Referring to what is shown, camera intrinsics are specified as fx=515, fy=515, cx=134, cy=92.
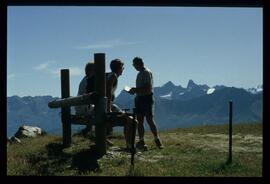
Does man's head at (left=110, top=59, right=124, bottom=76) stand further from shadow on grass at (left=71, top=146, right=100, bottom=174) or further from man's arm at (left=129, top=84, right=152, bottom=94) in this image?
shadow on grass at (left=71, top=146, right=100, bottom=174)

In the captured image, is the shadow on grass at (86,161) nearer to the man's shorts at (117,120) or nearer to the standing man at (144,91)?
the man's shorts at (117,120)

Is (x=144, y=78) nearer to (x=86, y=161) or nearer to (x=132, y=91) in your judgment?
(x=132, y=91)

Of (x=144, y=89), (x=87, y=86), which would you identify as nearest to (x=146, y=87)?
(x=144, y=89)

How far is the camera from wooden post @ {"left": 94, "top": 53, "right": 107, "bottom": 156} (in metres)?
10.4

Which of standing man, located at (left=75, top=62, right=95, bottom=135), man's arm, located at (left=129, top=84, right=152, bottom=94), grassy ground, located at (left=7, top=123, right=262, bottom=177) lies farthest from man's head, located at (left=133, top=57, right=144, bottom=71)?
grassy ground, located at (left=7, top=123, right=262, bottom=177)

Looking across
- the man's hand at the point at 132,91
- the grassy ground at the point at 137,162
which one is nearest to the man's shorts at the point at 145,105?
the man's hand at the point at 132,91

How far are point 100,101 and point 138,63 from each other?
2.45 metres

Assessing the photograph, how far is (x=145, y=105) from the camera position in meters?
12.5

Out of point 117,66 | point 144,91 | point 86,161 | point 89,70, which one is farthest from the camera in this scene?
point 89,70

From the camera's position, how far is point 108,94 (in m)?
11.5
